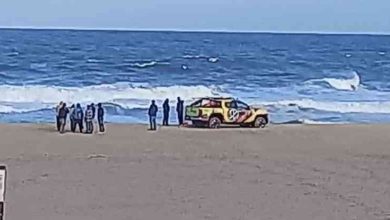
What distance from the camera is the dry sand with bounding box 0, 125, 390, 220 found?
13078mm

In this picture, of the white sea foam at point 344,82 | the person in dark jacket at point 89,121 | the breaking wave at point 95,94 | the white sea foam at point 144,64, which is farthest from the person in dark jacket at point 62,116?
the white sea foam at point 144,64

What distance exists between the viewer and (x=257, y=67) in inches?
2483

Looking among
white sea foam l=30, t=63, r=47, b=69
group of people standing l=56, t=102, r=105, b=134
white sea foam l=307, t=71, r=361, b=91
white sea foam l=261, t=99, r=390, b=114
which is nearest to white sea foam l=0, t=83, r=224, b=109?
white sea foam l=261, t=99, r=390, b=114

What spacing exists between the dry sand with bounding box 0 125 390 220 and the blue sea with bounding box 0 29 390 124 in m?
9.36

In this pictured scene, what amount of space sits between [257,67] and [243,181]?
47.2m

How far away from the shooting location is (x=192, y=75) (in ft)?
190

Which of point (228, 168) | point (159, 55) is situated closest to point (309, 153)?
point (228, 168)

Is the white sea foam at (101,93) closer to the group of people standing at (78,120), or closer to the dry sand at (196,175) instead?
the group of people standing at (78,120)

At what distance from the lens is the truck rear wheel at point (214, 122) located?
28.5m

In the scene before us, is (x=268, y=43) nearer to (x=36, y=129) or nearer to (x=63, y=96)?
(x=63, y=96)

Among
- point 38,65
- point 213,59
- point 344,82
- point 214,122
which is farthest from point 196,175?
point 213,59

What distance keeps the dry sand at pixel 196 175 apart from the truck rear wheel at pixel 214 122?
1.65 metres

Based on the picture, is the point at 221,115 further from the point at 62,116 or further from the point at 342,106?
the point at 342,106

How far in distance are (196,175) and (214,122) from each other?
38.8 feet
